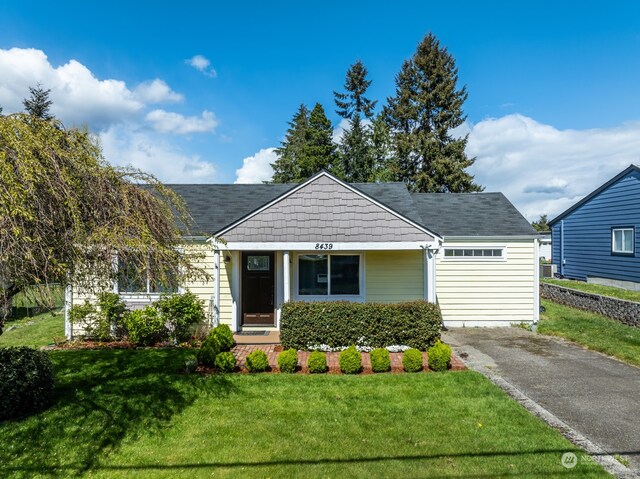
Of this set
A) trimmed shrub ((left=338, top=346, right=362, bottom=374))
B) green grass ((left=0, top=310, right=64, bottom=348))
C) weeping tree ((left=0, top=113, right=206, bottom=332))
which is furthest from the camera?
green grass ((left=0, top=310, right=64, bottom=348))

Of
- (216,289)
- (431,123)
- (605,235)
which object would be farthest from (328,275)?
(431,123)

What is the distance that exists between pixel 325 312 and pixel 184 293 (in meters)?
4.09

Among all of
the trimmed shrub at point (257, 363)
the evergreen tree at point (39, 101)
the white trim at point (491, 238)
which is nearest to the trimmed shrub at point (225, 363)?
the trimmed shrub at point (257, 363)

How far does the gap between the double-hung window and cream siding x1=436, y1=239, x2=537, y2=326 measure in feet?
9.45

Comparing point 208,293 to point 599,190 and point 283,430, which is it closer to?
point 283,430

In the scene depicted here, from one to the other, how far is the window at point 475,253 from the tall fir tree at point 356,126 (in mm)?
22877

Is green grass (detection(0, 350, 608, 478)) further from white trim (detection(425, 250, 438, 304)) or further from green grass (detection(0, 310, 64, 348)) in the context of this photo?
green grass (detection(0, 310, 64, 348))

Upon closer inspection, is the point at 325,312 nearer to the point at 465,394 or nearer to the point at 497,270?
the point at 465,394

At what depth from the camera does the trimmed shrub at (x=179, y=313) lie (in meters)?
9.96

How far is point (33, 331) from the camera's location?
Answer: 477 inches

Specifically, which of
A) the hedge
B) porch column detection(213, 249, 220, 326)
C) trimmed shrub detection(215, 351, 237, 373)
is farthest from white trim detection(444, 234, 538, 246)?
trimmed shrub detection(215, 351, 237, 373)

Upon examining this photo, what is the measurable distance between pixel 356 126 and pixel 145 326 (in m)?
30.4

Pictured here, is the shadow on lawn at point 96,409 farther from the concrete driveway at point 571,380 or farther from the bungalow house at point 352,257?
the concrete driveway at point 571,380

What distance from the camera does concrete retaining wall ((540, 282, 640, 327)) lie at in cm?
1137
